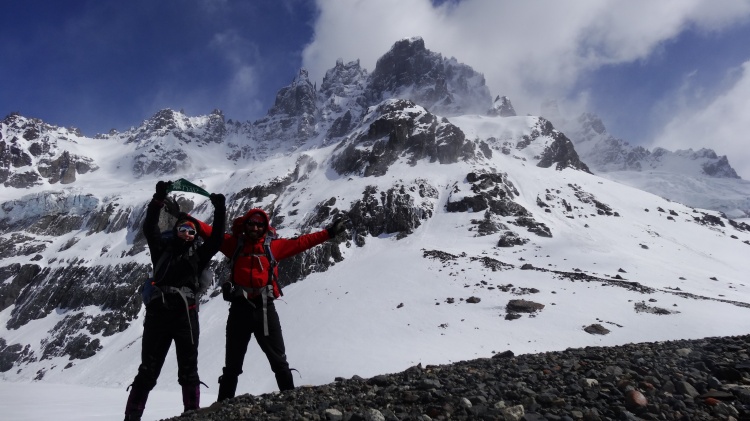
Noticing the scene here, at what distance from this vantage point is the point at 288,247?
8.46 metres

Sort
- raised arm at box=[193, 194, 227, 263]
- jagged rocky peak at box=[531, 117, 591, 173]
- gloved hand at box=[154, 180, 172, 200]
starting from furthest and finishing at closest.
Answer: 1. jagged rocky peak at box=[531, 117, 591, 173]
2. raised arm at box=[193, 194, 227, 263]
3. gloved hand at box=[154, 180, 172, 200]

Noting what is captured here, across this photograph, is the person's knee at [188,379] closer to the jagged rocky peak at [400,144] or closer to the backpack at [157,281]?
the backpack at [157,281]

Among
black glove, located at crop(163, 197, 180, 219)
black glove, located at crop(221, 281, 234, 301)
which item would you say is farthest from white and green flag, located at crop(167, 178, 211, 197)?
black glove, located at crop(221, 281, 234, 301)

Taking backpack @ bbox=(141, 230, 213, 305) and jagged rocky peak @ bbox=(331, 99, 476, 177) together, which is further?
jagged rocky peak @ bbox=(331, 99, 476, 177)

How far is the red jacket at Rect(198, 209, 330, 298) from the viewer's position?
7590mm

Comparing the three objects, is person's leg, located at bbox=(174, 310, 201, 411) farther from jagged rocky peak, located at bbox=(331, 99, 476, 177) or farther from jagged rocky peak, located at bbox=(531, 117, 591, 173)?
jagged rocky peak, located at bbox=(531, 117, 591, 173)

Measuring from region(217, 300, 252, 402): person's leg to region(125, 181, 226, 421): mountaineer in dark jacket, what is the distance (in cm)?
50

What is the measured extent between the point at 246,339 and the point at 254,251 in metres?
1.63

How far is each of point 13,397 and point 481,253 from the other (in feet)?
184

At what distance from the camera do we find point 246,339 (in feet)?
25.1

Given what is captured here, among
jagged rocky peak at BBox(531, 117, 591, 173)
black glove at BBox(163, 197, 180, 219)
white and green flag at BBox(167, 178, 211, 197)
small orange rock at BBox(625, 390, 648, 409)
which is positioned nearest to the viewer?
small orange rock at BBox(625, 390, 648, 409)

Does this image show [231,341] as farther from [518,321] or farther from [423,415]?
[518,321]

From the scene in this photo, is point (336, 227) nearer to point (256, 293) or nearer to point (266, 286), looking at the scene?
point (266, 286)

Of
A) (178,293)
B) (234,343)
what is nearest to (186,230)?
(178,293)
